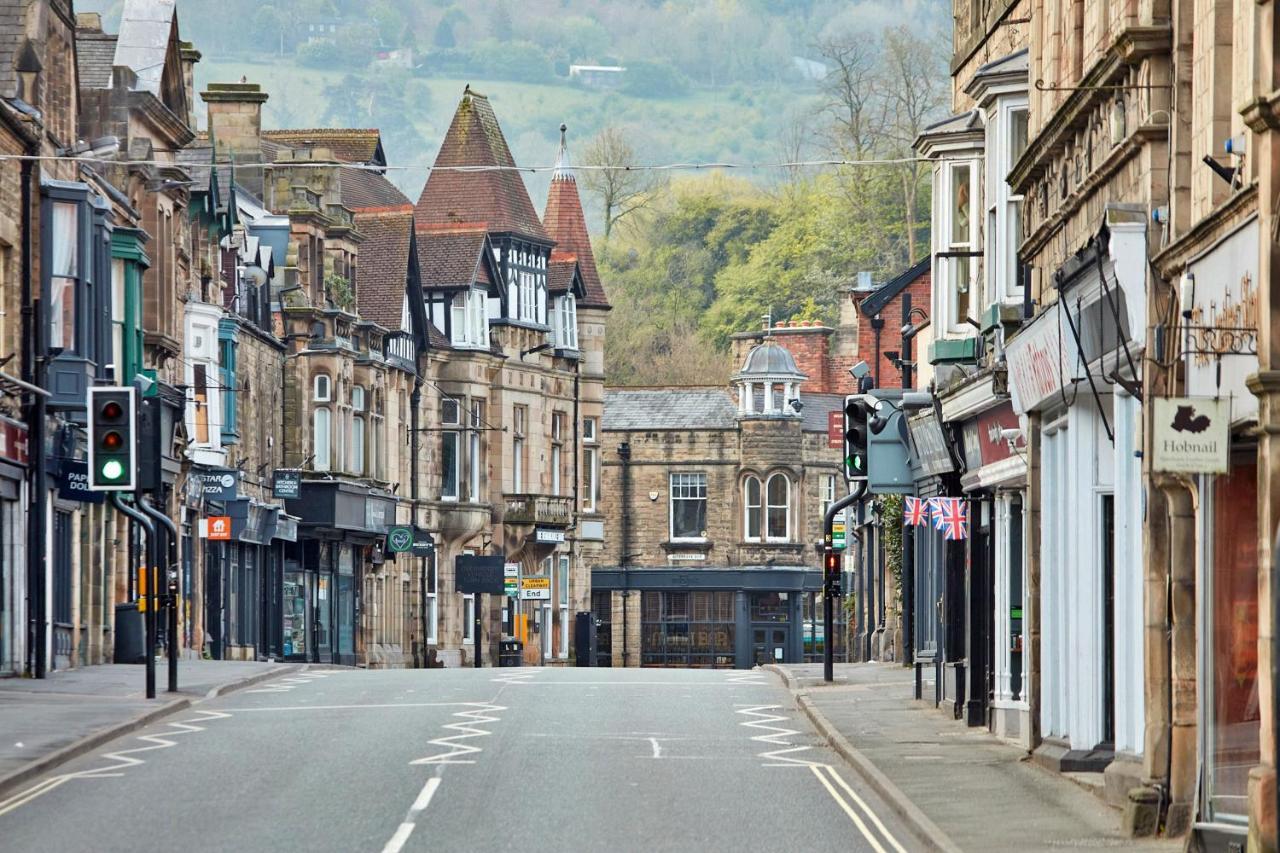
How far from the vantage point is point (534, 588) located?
220ft

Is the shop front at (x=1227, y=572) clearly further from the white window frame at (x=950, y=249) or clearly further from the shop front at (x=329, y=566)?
the shop front at (x=329, y=566)

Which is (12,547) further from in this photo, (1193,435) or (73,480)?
(1193,435)

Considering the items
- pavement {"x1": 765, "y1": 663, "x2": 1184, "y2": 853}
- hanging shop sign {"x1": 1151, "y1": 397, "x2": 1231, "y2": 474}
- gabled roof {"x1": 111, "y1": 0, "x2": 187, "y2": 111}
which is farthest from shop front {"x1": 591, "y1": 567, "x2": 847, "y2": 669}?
hanging shop sign {"x1": 1151, "y1": 397, "x2": 1231, "y2": 474}

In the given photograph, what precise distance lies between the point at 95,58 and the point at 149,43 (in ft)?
5.80

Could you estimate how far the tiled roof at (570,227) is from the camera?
264 ft

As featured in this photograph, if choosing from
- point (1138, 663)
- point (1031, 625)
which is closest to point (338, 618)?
point (1031, 625)

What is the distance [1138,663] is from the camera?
18.9 meters

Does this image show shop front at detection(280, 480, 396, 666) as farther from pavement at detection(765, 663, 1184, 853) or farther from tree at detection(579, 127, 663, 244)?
tree at detection(579, 127, 663, 244)

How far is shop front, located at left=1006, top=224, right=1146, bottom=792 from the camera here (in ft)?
60.1

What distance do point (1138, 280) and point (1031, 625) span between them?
21.8 feet

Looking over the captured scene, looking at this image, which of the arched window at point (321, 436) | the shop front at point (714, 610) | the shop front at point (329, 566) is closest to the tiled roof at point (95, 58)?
the shop front at point (329, 566)

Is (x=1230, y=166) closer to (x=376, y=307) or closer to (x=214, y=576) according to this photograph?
(x=214, y=576)

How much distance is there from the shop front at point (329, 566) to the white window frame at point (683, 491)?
71.3ft

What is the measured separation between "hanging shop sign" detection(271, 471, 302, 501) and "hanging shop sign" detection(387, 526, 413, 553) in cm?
678
